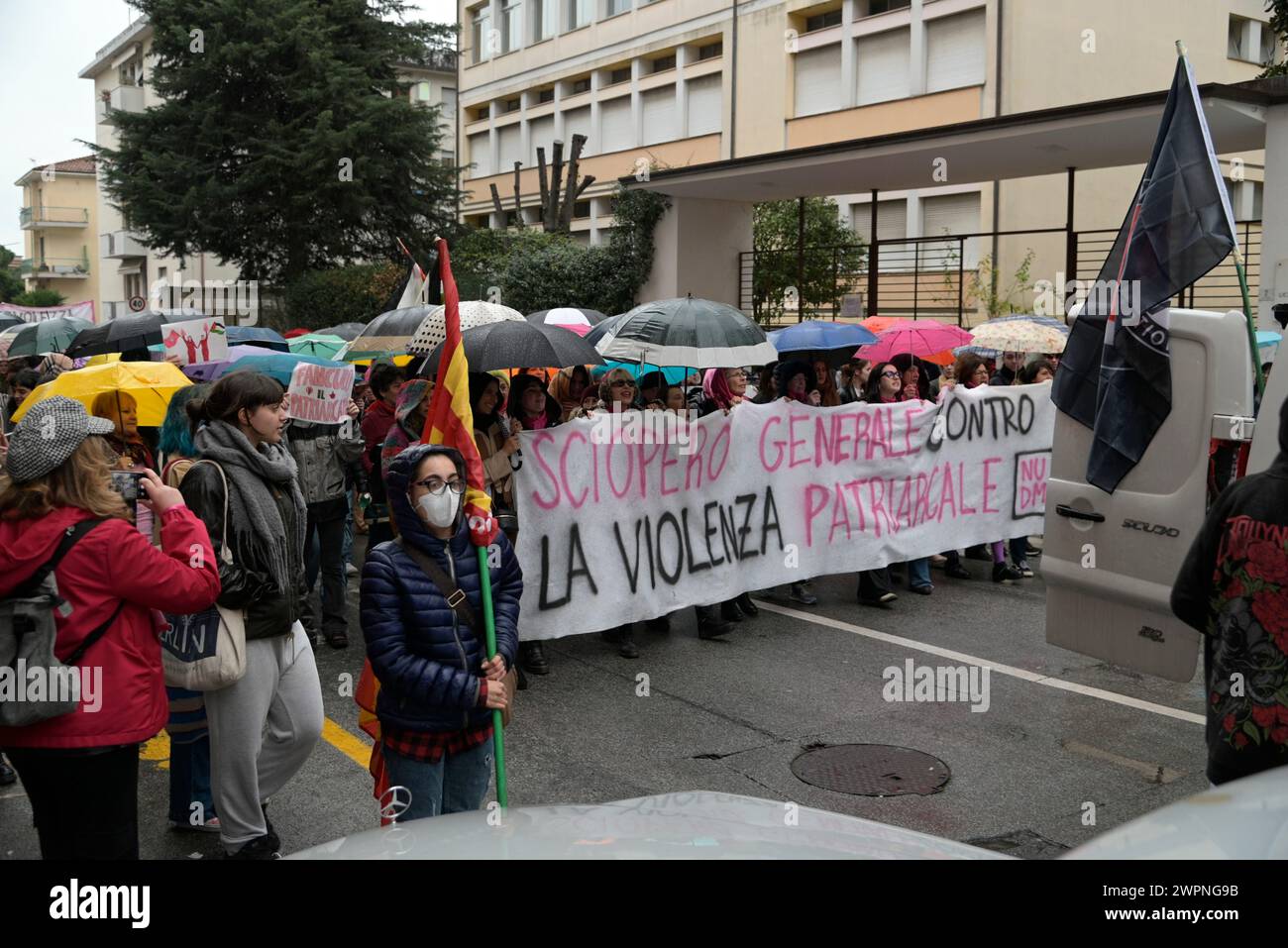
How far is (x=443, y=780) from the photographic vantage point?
13.0ft

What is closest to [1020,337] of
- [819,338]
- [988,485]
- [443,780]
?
[819,338]

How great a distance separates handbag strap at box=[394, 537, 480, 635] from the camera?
391 centimetres

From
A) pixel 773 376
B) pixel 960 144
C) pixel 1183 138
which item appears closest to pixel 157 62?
pixel 960 144

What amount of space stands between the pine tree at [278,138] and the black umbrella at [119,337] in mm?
16585

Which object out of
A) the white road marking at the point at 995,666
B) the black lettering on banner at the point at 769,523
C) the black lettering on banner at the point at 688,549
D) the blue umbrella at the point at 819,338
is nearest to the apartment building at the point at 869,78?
the blue umbrella at the point at 819,338

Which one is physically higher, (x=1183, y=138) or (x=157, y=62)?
(x=157, y=62)

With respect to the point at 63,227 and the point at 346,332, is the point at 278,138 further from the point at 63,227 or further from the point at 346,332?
the point at 63,227

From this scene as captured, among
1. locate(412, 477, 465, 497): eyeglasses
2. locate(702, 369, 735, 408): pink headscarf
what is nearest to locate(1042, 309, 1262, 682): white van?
locate(412, 477, 465, 497): eyeglasses

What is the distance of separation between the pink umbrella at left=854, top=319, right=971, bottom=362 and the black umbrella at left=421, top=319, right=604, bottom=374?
5648 millimetres

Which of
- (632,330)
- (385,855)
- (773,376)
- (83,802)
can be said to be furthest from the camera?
(773,376)

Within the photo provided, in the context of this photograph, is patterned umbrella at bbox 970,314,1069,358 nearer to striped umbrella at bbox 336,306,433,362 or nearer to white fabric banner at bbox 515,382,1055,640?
white fabric banner at bbox 515,382,1055,640

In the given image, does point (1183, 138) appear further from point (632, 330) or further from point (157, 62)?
point (157, 62)
